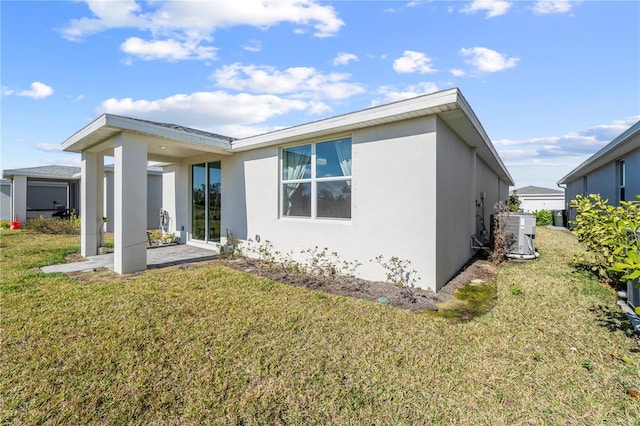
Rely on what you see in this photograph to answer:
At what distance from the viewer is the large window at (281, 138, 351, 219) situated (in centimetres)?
593

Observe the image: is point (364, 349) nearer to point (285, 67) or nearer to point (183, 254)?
point (183, 254)

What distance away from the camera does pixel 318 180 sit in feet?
20.6

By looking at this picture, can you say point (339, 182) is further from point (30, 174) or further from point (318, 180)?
point (30, 174)

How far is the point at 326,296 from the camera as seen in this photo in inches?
185

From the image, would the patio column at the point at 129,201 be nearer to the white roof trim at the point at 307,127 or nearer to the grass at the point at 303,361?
the white roof trim at the point at 307,127

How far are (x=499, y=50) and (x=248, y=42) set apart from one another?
6178 millimetres

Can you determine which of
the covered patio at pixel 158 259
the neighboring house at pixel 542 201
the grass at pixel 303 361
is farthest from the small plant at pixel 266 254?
the neighboring house at pixel 542 201

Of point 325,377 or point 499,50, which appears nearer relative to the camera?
point 325,377

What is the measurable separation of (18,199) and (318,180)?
19.0 metres

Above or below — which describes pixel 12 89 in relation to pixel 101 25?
below

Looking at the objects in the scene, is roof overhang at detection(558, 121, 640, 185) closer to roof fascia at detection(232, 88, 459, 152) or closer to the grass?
the grass

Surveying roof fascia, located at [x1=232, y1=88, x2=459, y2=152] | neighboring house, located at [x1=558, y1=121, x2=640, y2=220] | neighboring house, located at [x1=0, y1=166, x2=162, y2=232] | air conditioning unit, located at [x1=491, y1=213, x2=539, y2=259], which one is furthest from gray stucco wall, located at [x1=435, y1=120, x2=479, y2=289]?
neighboring house, located at [x1=0, y1=166, x2=162, y2=232]

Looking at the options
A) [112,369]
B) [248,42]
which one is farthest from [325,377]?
[248,42]

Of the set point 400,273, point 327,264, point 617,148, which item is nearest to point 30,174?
point 327,264
